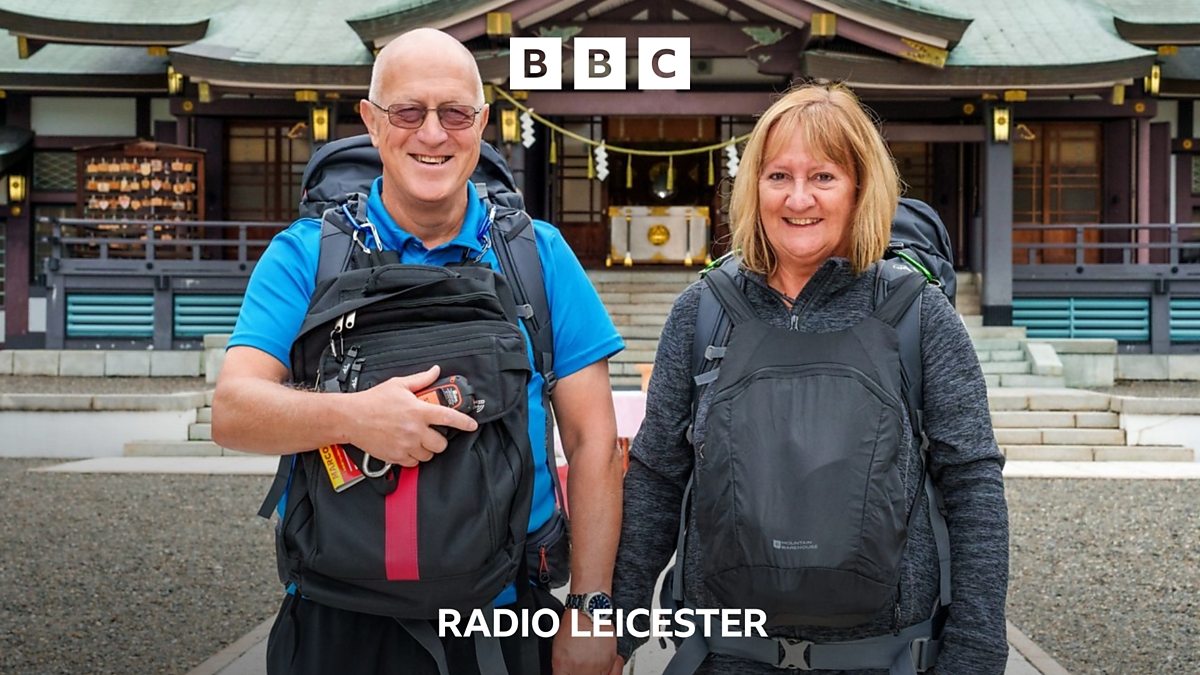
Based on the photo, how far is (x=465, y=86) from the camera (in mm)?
2021

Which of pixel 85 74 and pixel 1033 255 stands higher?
pixel 85 74

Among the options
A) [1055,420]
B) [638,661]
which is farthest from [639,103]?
[638,661]

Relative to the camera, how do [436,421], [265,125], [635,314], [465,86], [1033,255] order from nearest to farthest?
[436,421], [465,86], [635,314], [1033,255], [265,125]

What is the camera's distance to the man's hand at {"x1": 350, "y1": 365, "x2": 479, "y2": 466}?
1745mm

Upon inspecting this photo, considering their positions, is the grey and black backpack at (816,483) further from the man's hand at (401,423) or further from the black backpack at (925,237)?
the black backpack at (925,237)

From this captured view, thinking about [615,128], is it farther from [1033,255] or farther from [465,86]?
[465,86]

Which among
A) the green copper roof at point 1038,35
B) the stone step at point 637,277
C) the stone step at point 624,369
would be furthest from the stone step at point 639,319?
the green copper roof at point 1038,35

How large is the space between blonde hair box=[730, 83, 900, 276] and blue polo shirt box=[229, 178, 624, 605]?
1.26 feet

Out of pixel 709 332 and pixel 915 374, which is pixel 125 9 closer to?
pixel 709 332

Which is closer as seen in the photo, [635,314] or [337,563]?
[337,563]

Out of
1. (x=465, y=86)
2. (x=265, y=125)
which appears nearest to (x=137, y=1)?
(x=265, y=125)

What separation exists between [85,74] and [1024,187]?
529 inches

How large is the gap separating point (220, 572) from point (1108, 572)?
474cm

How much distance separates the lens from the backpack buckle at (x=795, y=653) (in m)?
1.89
